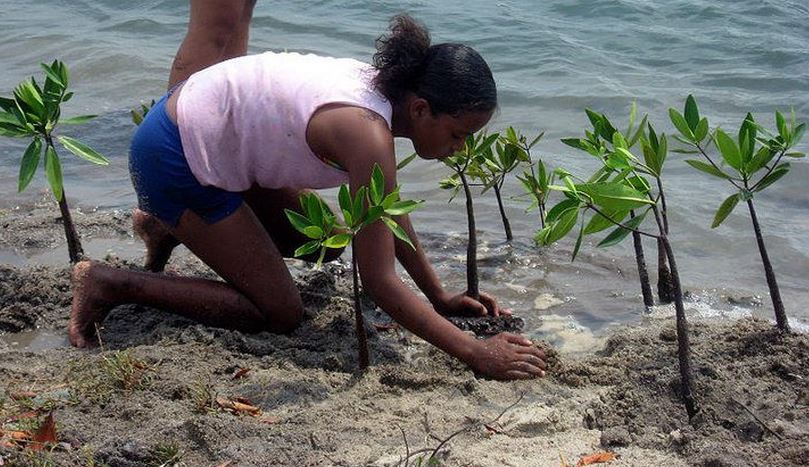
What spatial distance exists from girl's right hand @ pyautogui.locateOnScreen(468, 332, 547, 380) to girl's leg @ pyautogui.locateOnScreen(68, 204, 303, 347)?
750mm

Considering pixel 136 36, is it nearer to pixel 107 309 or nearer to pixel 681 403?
pixel 107 309

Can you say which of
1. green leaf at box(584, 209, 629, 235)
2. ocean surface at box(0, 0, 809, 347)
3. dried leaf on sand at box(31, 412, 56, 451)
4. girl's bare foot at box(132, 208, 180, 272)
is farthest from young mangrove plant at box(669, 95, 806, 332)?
girl's bare foot at box(132, 208, 180, 272)

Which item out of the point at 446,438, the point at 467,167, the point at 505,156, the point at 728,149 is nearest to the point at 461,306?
the point at 467,167

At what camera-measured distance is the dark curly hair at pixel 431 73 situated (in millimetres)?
3160

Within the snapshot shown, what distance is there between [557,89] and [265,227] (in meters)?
4.18

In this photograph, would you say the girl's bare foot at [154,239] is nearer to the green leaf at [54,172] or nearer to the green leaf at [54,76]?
the green leaf at [54,172]

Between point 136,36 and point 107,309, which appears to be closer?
point 107,309

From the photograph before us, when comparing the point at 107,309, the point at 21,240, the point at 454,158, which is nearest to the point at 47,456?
the point at 107,309

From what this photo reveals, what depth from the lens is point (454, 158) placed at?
391 cm

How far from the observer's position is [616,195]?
105 inches

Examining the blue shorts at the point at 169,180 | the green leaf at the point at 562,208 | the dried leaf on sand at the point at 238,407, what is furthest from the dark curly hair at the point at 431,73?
the dried leaf on sand at the point at 238,407

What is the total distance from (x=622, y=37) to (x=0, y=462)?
781cm

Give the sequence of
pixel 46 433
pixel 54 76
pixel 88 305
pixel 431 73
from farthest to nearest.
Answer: pixel 54 76, pixel 88 305, pixel 431 73, pixel 46 433

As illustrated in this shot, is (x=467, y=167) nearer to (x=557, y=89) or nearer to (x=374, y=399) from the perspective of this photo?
(x=374, y=399)
